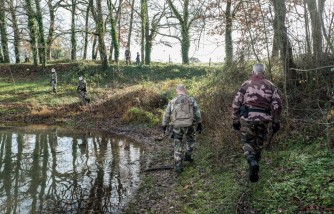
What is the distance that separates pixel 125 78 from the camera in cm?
2745

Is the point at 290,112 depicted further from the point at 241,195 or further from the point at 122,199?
the point at 122,199

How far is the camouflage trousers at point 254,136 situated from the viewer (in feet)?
20.3

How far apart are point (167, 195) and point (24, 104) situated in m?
17.4

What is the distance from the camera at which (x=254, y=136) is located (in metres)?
6.27

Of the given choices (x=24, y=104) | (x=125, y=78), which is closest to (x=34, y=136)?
(x=24, y=104)

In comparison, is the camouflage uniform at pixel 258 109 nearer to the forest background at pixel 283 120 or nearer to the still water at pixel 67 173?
the forest background at pixel 283 120

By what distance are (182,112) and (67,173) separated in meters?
3.59

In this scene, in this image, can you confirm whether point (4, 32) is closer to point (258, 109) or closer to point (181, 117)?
point (181, 117)

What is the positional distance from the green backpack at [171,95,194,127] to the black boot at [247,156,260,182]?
2.19m

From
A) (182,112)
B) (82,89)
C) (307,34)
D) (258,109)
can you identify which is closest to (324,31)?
(307,34)

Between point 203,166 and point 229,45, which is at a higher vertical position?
point 229,45

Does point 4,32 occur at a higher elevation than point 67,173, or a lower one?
higher

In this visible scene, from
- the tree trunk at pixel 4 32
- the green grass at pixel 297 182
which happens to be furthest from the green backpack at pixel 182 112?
the tree trunk at pixel 4 32

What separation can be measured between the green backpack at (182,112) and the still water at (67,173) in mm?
1850
